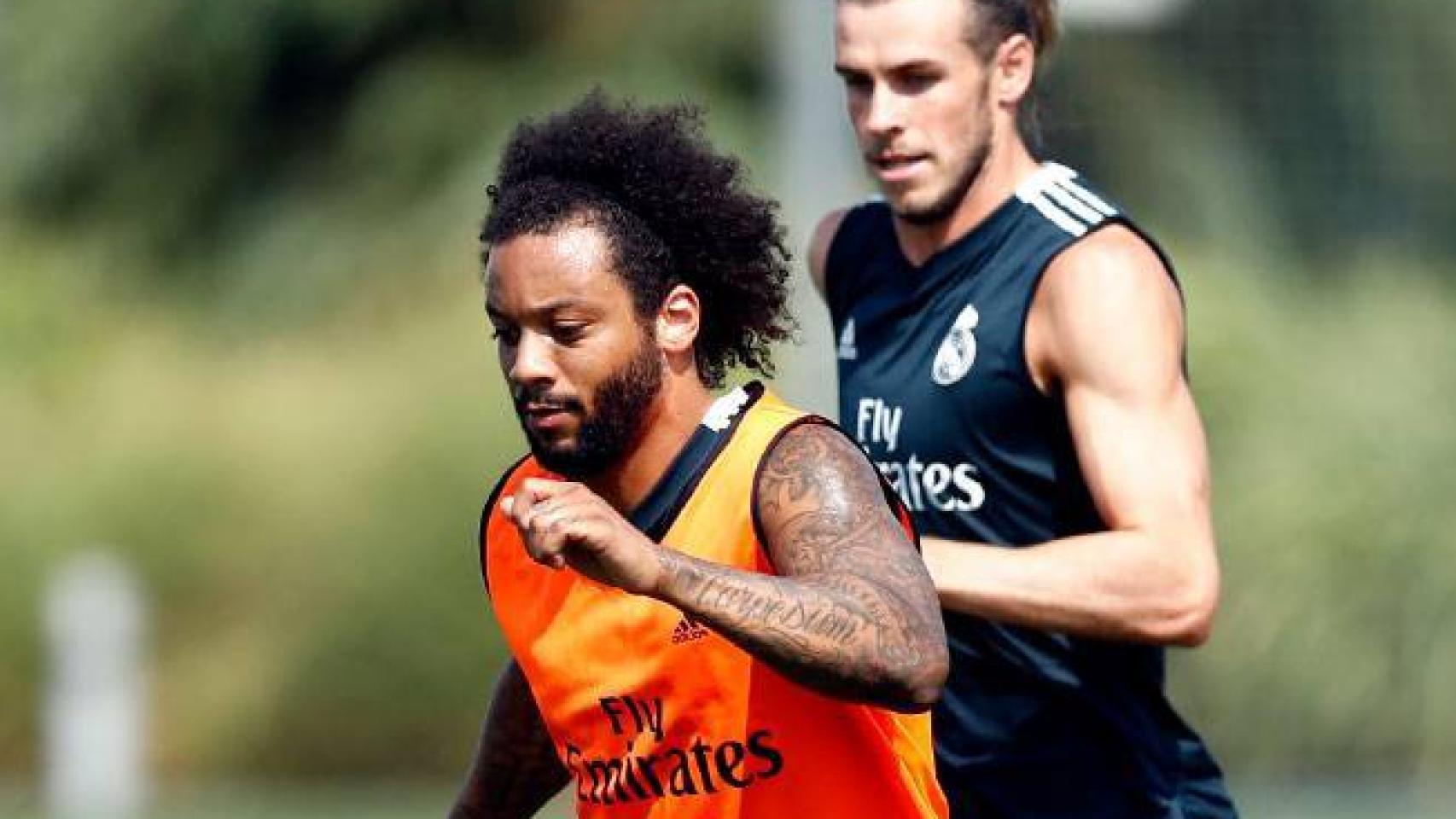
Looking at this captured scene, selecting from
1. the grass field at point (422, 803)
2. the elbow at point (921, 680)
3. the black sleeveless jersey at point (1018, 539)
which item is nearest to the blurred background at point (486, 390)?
the grass field at point (422, 803)

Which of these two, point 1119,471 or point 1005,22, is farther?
point 1005,22

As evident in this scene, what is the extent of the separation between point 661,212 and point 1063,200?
4.03 ft

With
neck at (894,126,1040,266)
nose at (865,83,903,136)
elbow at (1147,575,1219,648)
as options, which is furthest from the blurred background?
elbow at (1147,575,1219,648)

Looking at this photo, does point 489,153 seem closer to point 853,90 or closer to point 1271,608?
point 1271,608

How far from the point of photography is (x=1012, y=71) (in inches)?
221

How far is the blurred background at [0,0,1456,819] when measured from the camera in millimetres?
12508

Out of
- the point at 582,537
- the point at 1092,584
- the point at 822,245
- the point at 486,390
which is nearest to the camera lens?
the point at 582,537

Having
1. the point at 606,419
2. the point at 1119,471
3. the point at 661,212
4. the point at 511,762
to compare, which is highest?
the point at 661,212

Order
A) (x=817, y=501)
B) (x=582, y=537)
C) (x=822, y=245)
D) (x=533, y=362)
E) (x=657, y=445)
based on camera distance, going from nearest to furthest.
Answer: (x=582, y=537)
(x=817, y=501)
(x=533, y=362)
(x=657, y=445)
(x=822, y=245)

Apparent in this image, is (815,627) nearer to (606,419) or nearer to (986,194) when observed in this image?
(606,419)

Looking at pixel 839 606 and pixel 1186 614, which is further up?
pixel 839 606

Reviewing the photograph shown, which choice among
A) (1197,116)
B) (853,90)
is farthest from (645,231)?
(1197,116)

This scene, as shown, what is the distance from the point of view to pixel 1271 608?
1337cm

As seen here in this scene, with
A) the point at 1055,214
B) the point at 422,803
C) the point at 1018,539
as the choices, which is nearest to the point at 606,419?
the point at 1018,539
